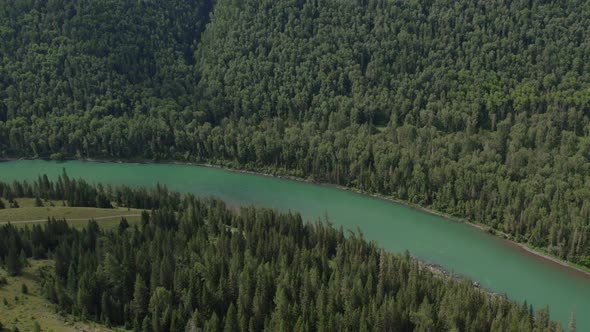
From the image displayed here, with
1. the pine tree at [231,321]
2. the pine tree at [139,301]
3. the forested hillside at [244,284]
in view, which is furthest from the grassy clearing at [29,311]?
the pine tree at [231,321]

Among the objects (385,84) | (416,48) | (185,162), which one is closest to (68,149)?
(185,162)

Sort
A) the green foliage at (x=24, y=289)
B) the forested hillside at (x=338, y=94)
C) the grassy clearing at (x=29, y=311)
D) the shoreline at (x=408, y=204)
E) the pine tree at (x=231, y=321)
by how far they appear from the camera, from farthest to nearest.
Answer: the forested hillside at (x=338, y=94) < the shoreline at (x=408, y=204) < the green foliage at (x=24, y=289) < the pine tree at (x=231, y=321) < the grassy clearing at (x=29, y=311)

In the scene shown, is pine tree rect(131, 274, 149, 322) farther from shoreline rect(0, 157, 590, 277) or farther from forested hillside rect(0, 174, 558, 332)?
shoreline rect(0, 157, 590, 277)

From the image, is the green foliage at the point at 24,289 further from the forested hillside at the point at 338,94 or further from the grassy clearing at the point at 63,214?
the forested hillside at the point at 338,94

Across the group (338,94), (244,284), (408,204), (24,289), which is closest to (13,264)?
(24,289)

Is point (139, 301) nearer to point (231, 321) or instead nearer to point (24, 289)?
point (231, 321)

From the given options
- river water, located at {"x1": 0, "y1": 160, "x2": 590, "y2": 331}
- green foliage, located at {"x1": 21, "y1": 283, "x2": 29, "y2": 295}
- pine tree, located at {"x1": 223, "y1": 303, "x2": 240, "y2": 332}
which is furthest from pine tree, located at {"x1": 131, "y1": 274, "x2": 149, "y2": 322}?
river water, located at {"x1": 0, "y1": 160, "x2": 590, "y2": 331}
